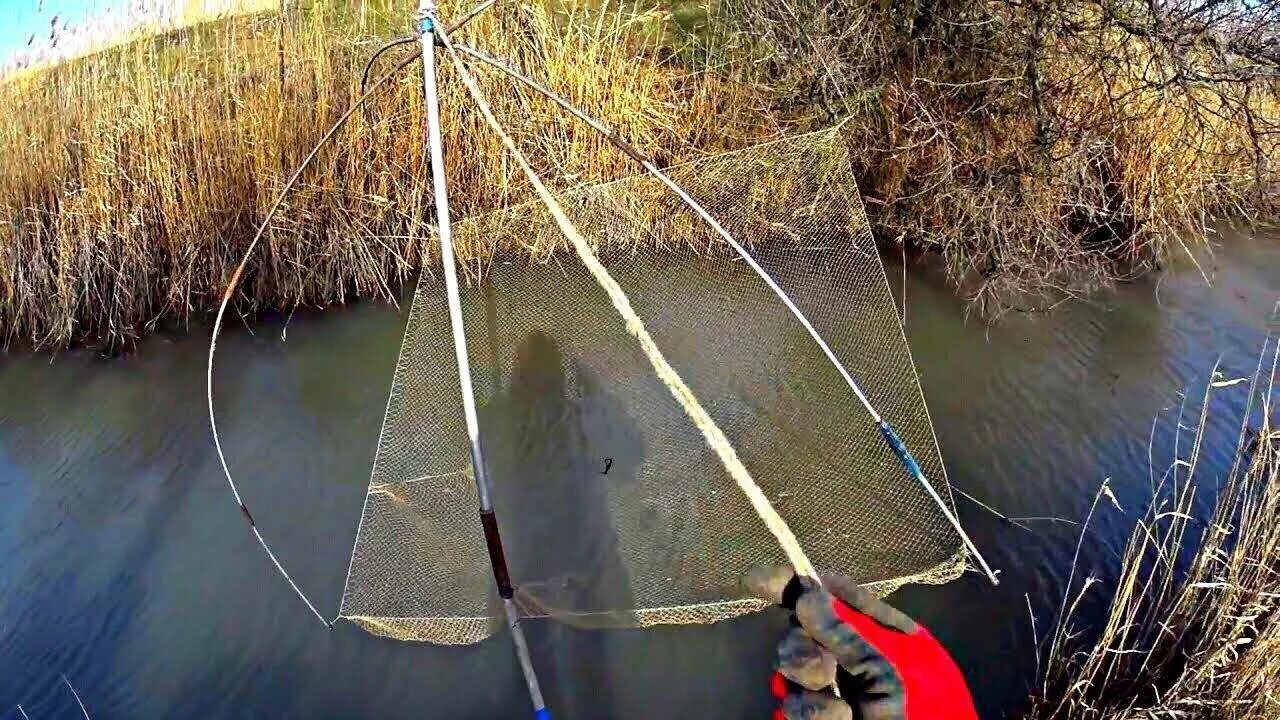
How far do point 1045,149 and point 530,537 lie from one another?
3.01 m

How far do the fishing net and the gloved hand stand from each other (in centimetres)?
107

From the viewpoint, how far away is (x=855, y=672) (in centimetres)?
120

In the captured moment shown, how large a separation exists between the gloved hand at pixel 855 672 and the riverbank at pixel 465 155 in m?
3.09

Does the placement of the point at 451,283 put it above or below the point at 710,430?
above

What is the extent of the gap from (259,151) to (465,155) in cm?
111

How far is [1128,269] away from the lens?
430cm

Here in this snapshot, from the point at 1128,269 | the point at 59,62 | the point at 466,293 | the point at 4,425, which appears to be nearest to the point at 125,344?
the point at 4,425

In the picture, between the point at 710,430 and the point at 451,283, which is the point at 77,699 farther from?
the point at 710,430

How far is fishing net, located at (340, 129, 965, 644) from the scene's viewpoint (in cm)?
252

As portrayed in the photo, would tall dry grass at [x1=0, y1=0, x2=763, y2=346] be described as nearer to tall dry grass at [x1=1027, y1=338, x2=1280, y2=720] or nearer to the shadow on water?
the shadow on water

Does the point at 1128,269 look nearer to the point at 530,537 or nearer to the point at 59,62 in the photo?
the point at 530,537

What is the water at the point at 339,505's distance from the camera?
2.39 m

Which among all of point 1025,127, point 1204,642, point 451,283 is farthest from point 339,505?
point 1025,127

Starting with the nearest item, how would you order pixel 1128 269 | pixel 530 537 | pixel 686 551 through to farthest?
pixel 686 551
pixel 530 537
pixel 1128 269
